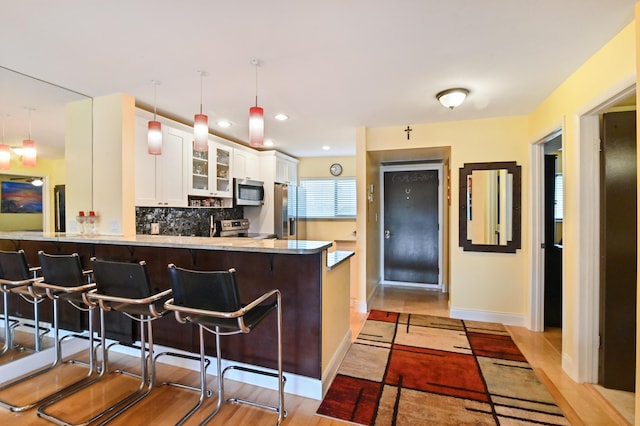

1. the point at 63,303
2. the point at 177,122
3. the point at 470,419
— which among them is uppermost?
the point at 177,122

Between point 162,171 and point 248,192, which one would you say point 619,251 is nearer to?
point 162,171

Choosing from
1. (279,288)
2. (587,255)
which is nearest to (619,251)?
(587,255)

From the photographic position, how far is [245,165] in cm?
489

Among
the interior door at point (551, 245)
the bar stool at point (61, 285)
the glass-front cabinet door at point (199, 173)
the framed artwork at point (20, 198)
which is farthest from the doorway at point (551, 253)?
the framed artwork at point (20, 198)

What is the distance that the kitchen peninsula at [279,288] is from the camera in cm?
215

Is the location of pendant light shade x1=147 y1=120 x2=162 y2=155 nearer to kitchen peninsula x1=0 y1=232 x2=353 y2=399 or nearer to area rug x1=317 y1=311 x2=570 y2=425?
kitchen peninsula x1=0 y1=232 x2=353 y2=399

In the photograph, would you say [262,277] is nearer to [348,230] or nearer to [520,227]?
[520,227]

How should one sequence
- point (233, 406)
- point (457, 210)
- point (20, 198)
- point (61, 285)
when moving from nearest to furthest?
1. point (233, 406)
2. point (61, 285)
3. point (20, 198)
4. point (457, 210)

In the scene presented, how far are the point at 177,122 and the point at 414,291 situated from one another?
13.8ft

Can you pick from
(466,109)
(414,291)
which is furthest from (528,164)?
(414,291)

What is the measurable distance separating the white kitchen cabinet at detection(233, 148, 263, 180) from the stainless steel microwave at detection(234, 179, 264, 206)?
10 cm

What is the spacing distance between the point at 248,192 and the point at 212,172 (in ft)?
2.71

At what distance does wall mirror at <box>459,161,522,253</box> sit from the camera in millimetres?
3504

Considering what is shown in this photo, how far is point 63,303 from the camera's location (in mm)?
2941
